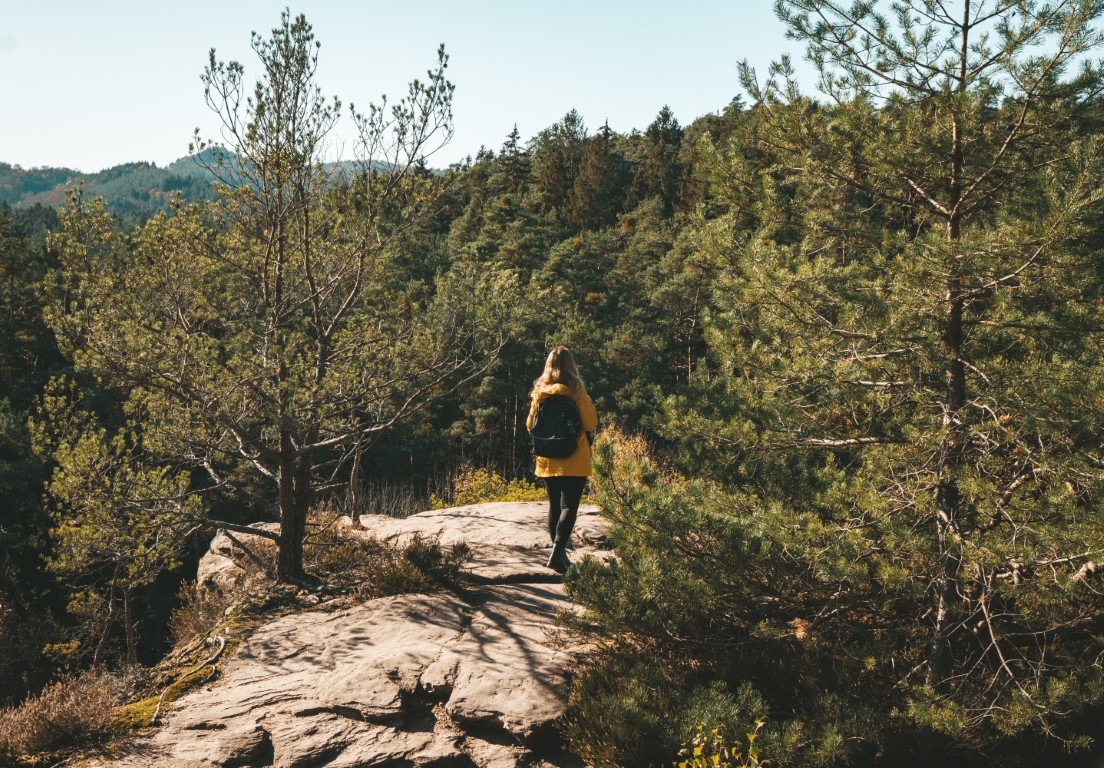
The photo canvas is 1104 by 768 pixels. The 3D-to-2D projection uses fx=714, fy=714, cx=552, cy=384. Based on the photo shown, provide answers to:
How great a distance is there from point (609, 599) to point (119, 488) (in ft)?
18.8

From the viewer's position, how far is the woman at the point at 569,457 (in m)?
5.83

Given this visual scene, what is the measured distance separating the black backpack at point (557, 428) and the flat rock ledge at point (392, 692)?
4.34 ft

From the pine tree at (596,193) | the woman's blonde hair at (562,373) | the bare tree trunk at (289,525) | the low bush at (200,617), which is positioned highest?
the pine tree at (596,193)

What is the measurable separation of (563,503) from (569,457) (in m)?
0.44

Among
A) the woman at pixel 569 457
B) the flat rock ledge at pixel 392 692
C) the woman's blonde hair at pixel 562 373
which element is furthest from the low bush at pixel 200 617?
the woman's blonde hair at pixel 562 373

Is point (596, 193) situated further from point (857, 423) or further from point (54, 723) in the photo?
point (54, 723)

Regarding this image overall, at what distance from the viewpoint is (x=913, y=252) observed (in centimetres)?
388

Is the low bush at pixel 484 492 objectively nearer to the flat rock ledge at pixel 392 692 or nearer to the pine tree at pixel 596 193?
the flat rock ledge at pixel 392 692

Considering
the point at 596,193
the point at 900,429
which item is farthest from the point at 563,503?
the point at 596,193

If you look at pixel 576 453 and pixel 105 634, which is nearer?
pixel 576 453

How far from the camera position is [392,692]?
16.0 ft

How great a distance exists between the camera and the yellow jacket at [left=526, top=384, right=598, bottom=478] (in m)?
5.82

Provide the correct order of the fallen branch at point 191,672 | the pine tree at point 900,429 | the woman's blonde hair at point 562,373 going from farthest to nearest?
the woman's blonde hair at point 562,373, the fallen branch at point 191,672, the pine tree at point 900,429

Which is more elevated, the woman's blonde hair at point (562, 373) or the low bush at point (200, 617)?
the woman's blonde hair at point (562, 373)
